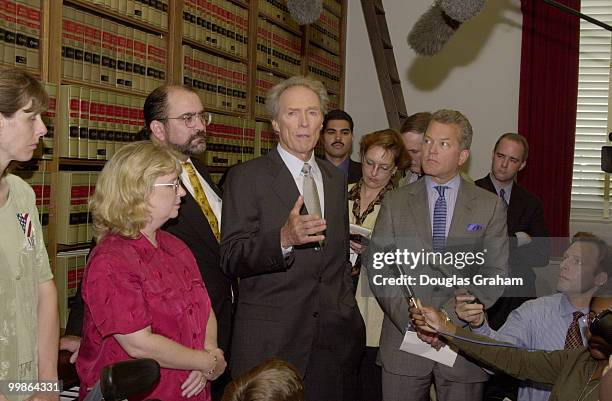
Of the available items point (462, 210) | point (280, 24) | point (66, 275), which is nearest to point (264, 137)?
point (280, 24)

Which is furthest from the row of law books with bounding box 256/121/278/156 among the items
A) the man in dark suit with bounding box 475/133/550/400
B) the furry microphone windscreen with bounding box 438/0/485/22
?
the furry microphone windscreen with bounding box 438/0/485/22

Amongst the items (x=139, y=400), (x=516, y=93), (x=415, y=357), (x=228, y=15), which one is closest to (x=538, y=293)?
(x=415, y=357)

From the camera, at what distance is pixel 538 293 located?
4.99 feet

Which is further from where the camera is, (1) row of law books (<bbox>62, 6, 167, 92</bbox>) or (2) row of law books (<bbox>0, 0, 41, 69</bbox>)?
(1) row of law books (<bbox>62, 6, 167, 92</bbox>)

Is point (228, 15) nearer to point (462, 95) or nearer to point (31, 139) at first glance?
point (462, 95)

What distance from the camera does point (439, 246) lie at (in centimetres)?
169

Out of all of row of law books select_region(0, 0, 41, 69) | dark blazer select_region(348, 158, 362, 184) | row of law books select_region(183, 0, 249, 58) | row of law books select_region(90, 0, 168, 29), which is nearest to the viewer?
row of law books select_region(0, 0, 41, 69)

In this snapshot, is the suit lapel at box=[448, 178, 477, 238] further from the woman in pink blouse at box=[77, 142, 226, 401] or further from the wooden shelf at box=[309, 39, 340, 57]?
the wooden shelf at box=[309, 39, 340, 57]

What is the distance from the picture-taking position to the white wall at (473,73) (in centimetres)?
591

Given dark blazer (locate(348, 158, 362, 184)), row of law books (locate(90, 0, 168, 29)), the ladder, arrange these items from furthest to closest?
the ladder, dark blazer (locate(348, 158, 362, 184)), row of law books (locate(90, 0, 168, 29))

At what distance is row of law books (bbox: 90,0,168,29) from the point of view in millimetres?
3462

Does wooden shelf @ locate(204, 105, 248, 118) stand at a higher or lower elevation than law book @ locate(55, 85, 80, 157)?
higher

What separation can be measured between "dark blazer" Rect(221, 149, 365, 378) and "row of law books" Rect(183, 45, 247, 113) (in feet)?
6.64

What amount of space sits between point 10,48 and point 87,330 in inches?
56.2
